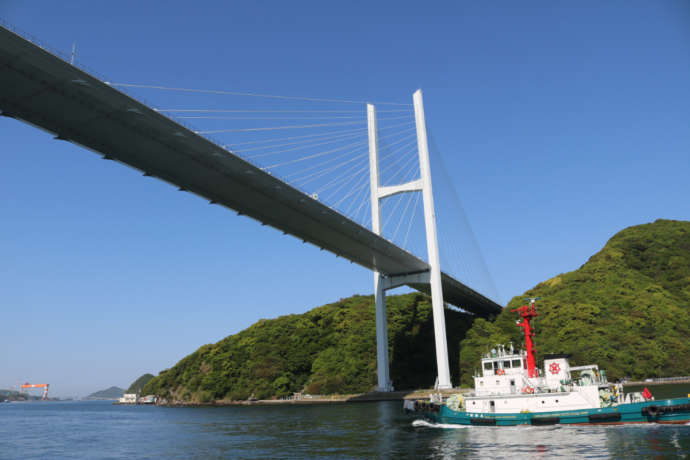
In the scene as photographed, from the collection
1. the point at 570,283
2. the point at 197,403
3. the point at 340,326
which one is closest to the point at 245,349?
the point at 197,403

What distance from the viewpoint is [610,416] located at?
76.3 ft

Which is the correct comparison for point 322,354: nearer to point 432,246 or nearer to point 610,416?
point 432,246

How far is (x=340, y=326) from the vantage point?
243 feet

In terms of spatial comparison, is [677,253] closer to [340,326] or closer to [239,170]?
[340,326]

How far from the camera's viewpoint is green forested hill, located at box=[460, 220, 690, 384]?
5647cm

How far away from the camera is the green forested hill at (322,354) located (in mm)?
66188

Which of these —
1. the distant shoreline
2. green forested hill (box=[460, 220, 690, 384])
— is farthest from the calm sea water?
green forested hill (box=[460, 220, 690, 384])

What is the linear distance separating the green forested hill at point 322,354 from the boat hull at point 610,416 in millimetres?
38884

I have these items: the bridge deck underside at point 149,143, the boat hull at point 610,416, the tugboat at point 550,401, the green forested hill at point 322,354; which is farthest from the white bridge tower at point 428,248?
the boat hull at point 610,416

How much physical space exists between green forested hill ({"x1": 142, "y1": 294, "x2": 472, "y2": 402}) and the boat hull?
38.9 m

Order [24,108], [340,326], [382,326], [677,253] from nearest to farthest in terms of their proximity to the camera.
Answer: [24,108]
[382,326]
[340,326]
[677,253]

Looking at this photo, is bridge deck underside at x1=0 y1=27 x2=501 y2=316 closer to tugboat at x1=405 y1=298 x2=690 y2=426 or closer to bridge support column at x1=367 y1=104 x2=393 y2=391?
bridge support column at x1=367 y1=104 x2=393 y2=391

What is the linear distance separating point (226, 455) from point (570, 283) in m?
66.7

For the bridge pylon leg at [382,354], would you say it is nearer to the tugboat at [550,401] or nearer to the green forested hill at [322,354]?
the green forested hill at [322,354]
